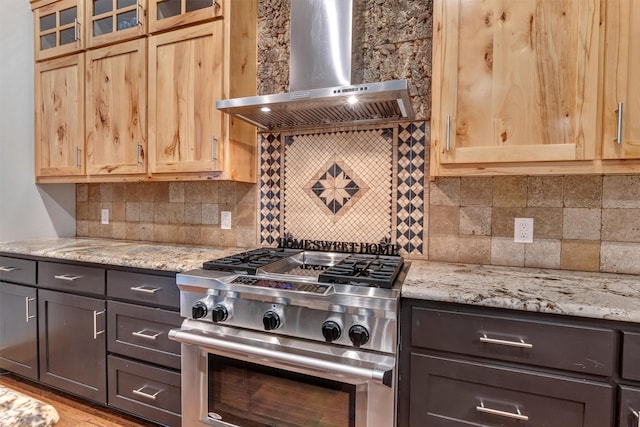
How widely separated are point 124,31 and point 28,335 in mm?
1969

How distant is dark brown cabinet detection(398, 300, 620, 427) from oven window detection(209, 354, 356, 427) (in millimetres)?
241

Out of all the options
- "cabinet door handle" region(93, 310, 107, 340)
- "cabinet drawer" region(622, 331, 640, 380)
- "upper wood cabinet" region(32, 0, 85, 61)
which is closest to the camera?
"cabinet drawer" region(622, 331, 640, 380)

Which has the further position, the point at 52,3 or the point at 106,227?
the point at 106,227

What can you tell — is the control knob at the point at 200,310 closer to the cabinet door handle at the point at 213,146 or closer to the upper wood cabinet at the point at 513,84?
the cabinet door handle at the point at 213,146

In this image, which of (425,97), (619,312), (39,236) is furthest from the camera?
(39,236)

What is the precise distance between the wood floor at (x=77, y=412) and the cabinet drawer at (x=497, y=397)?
4.84ft

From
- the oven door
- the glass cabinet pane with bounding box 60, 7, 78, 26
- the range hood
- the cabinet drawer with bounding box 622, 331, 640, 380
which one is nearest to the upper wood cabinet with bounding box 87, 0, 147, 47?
the glass cabinet pane with bounding box 60, 7, 78, 26

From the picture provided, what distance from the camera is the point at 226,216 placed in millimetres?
2238

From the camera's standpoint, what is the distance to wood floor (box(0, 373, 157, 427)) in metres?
1.81

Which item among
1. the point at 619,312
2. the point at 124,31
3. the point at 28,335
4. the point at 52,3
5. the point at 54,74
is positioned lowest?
the point at 28,335

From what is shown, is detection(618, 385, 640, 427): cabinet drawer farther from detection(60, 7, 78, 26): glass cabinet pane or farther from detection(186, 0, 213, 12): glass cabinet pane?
detection(60, 7, 78, 26): glass cabinet pane

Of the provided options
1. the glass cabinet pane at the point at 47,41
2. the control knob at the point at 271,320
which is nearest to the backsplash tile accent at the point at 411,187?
the control knob at the point at 271,320

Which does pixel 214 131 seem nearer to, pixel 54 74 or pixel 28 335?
pixel 54 74

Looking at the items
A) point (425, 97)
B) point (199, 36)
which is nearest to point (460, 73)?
point (425, 97)
